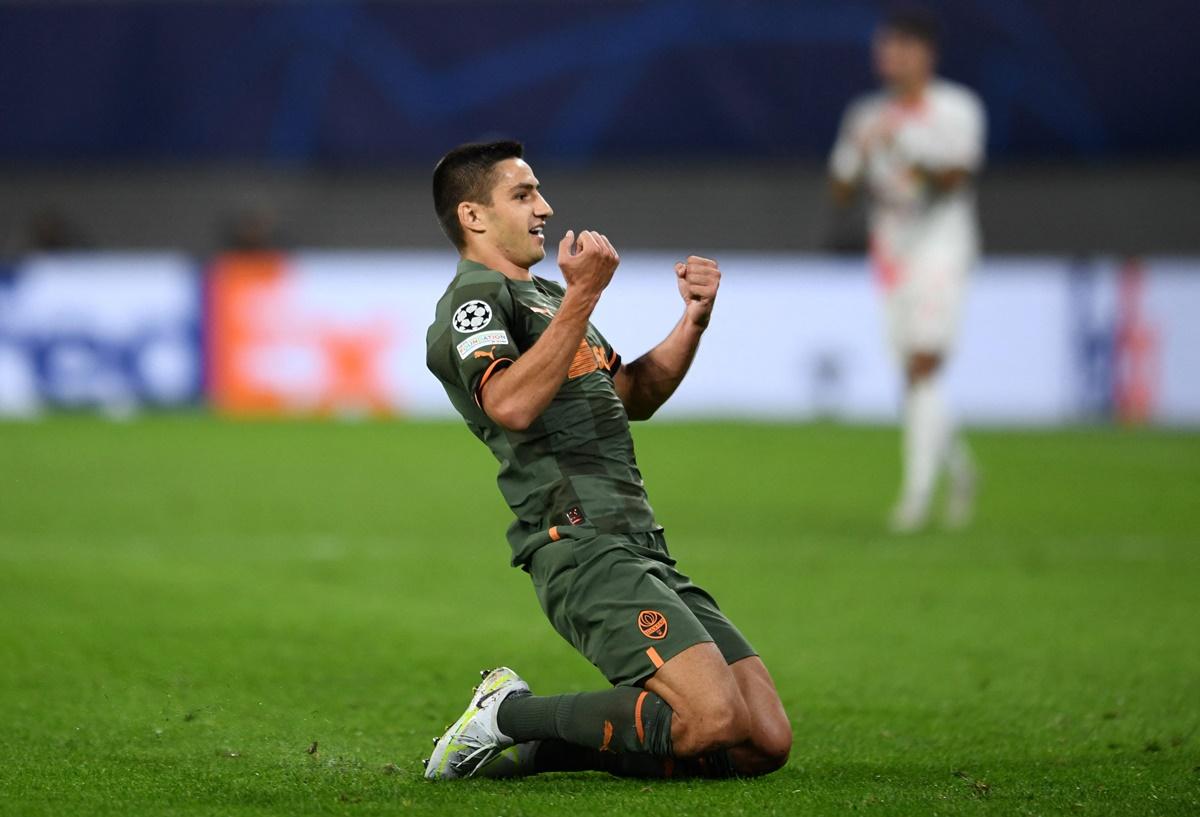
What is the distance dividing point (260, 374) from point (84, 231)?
6.23m

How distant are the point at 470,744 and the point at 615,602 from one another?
0.52 meters

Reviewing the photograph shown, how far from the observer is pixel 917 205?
10.4m

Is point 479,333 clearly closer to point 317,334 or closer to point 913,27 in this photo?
point 913,27

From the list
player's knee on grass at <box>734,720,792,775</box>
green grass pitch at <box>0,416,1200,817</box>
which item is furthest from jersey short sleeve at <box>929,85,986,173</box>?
player's knee on grass at <box>734,720,792,775</box>

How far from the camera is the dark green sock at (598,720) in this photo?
14.6ft

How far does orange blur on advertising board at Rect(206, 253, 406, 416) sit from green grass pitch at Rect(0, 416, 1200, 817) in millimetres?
2890

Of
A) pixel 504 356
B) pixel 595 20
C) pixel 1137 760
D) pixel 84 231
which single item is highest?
pixel 595 20

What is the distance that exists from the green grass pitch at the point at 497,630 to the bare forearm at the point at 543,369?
0.92m

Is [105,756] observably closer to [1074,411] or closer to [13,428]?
[13,428]

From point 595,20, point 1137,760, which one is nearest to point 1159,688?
point 1137,760

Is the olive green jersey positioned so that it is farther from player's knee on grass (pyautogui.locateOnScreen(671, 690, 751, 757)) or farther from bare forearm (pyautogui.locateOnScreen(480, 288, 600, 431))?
player's knee on grass (pyautogui.locateOnScreen(671, 690, 751, 757))

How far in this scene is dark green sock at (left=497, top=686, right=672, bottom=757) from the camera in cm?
446

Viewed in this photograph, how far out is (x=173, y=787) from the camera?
435 cm

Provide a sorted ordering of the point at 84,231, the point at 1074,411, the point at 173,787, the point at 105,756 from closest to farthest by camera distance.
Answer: the point at 173,787 < the point at 105,756 < the point at 1074,411 < the point at 84,231
